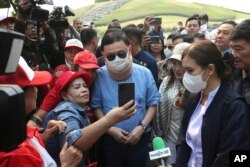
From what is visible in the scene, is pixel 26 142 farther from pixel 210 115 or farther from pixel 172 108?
pixel 172 108

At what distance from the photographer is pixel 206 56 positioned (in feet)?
7.97

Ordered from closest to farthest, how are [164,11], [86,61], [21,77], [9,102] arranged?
[9,102], [21,77], [86,61], [164,11]

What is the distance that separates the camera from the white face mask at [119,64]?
3.28 metres

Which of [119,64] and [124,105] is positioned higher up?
[124,105]

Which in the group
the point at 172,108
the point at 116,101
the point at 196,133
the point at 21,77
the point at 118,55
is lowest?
the point at 172,108

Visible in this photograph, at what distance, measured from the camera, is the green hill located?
101 feet

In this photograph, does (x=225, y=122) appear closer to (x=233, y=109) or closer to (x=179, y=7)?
(x=233, y=109)

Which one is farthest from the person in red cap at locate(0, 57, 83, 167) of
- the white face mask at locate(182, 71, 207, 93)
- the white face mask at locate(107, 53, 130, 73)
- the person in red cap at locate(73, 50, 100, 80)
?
the person in red cap at locate(73, 50, 100, 80)

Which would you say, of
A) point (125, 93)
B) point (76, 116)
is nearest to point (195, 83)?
point (125, 93)

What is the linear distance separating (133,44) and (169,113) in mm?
1196

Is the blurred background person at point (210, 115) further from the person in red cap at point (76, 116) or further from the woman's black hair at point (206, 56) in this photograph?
the person in red cap at point (76, 116)

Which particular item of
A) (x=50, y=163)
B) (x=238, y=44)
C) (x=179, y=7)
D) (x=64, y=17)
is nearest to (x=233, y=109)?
(x=238, y=44)

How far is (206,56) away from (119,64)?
1.02m

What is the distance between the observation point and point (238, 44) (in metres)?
2.70
